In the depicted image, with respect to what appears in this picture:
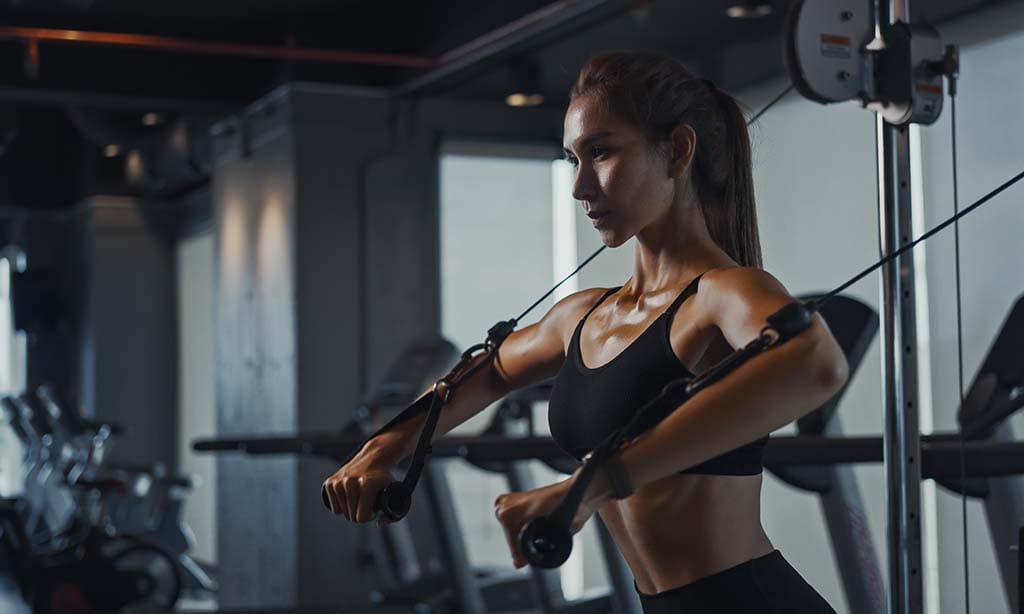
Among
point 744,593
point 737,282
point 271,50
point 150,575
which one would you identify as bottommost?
point 150,575

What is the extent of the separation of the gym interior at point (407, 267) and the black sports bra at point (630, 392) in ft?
4.25

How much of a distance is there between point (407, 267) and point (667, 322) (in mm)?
5973

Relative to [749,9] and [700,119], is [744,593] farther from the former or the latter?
[749,9]

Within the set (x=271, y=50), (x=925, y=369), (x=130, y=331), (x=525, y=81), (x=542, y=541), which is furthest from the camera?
(x=130, y=331)

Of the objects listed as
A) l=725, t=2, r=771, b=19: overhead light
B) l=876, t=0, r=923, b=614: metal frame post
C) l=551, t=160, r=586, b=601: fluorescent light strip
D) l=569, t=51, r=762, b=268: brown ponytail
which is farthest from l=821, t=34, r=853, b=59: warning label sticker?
l=551, t=160, r=586, b=601: fluorescent light strip

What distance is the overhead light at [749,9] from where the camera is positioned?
16.6 feet

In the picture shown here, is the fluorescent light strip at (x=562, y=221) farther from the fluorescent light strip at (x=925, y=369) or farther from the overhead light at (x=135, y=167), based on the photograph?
the overhead light at (x=135, y=167)

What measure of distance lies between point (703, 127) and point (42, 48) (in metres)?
6.48

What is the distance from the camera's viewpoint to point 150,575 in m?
6.80

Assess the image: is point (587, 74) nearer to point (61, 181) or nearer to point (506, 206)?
point (506, 206)

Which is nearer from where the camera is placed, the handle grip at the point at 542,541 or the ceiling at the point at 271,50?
the handle grip at the point at 542,541

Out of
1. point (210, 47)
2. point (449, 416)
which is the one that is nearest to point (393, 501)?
point (449, 416)

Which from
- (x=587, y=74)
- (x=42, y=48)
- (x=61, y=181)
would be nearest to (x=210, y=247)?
(x=61, y=181)

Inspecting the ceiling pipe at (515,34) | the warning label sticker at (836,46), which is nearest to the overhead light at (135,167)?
the ceiling pipe at (515,34)
